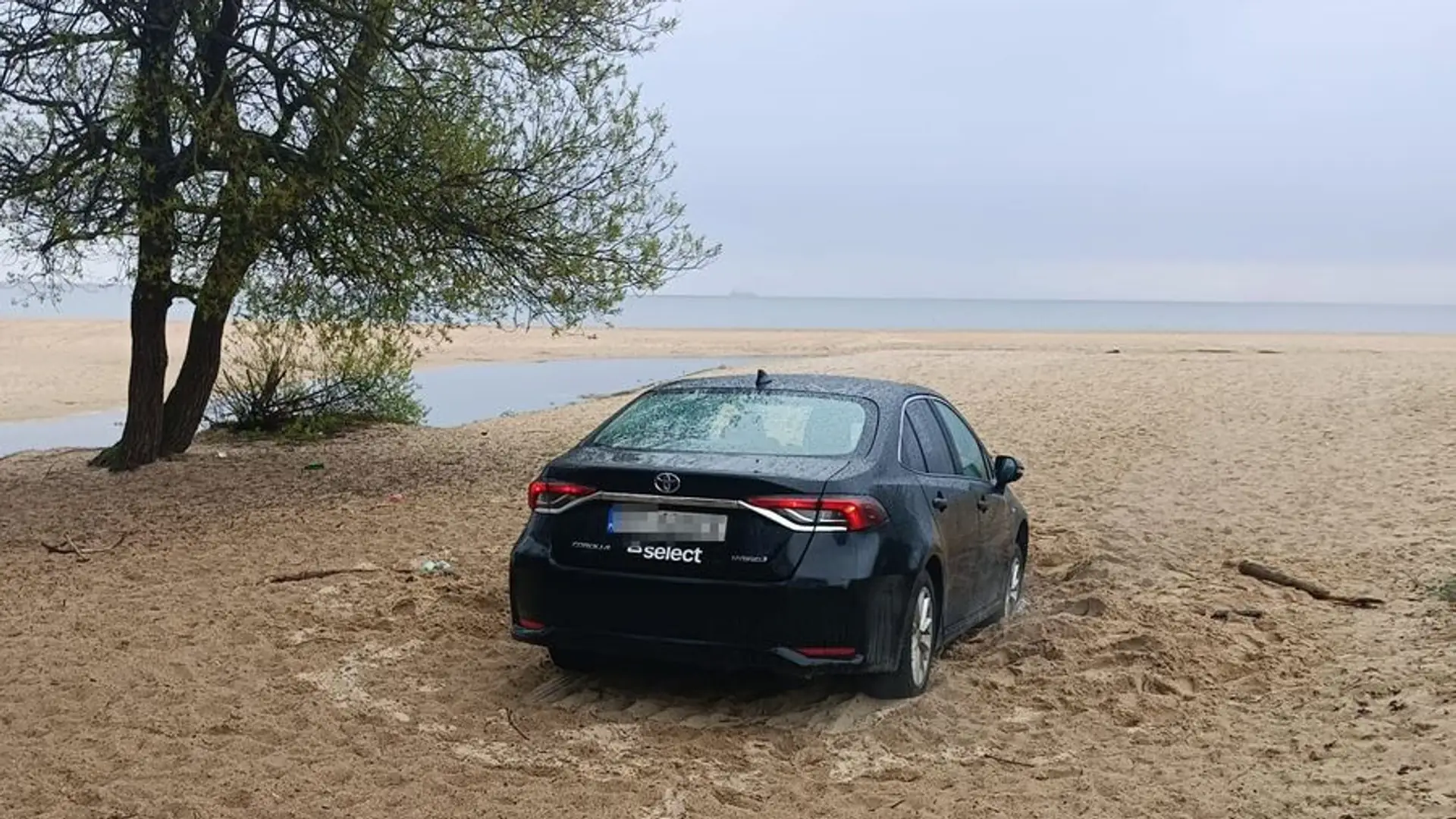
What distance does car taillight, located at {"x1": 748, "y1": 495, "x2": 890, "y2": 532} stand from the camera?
563 centimetres

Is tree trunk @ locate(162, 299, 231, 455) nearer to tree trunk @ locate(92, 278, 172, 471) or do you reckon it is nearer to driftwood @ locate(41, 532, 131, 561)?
tree trunk @ locate(92, 278, 172, 471)

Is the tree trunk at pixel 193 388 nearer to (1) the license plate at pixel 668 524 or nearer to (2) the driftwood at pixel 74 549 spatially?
(2) the driftwood at pixel 74 549

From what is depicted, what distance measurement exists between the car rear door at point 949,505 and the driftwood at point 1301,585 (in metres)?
2.59

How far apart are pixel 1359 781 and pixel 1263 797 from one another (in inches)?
14.7

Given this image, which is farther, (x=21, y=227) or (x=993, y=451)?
(x=993, y=451)

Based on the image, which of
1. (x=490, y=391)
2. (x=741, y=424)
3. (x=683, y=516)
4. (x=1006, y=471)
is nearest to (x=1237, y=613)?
(x=1006, y=471)

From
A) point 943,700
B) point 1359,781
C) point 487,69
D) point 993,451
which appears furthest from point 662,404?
point 993,451

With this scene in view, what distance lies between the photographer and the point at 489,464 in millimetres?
14070

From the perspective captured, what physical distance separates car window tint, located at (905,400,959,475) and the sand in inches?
37.9

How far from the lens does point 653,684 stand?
6.45 meters

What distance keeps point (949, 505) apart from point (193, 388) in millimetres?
9474

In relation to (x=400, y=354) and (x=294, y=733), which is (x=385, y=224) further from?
(x=294, y=733)

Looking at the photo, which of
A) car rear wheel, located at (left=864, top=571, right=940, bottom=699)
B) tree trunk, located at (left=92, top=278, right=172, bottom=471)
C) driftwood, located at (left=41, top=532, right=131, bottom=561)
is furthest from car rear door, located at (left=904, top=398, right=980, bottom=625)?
tree trunk, located at (left=92, top=278, right=172, bottom=471)

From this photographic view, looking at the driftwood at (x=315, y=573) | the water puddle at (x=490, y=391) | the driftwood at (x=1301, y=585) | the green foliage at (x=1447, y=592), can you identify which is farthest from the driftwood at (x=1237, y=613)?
the water puddle at (x=490, y=391)
